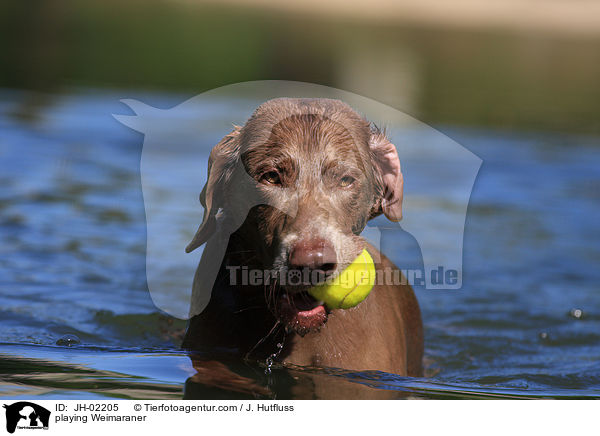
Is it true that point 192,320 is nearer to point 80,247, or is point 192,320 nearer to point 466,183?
point 80,247

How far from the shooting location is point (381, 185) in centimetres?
517

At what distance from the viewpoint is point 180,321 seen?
23.6 ft

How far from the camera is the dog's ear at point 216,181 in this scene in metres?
5.00

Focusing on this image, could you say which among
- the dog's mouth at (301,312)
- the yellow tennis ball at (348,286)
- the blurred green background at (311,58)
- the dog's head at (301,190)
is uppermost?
the blurred green background at (311,58)

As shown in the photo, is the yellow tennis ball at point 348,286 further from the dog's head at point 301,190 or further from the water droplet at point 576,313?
the water droplet at point 576,313

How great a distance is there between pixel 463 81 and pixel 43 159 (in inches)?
541

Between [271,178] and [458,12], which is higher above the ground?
[458,12]

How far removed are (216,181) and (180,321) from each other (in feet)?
8.05

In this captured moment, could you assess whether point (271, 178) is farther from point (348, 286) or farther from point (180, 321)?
point (180, 321)

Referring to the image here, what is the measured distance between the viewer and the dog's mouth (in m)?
4.49
